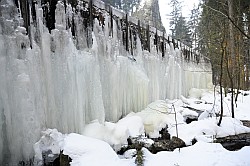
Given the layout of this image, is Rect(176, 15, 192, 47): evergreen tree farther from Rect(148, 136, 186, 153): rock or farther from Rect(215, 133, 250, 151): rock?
Rect(148, 136, 186, 153): rock

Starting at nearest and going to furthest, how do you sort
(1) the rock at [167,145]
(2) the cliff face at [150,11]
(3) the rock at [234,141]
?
(1) the rock at [167,145]
(3) the rock at [234,141]
(2) the cliff face at [150,11]

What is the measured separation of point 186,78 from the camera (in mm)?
14562

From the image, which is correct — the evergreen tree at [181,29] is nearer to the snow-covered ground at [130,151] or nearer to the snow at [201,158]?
the snow-covered ground at [130,151]

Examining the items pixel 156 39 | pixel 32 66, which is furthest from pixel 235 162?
pixel 156 39

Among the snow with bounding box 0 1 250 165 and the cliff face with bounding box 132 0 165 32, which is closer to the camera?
the snow with bounding box 0 1 250 165

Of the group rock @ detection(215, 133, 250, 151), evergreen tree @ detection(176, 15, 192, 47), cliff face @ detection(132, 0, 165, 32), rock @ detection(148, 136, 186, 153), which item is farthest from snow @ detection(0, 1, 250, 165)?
cliff face @ detection(132, 0, 165, 32)

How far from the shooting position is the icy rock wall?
380cm

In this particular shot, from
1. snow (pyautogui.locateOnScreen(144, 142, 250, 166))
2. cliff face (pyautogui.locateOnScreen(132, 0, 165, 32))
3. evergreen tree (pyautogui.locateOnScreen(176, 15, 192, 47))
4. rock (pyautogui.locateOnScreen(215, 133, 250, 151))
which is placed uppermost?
cliff face (pyautogui.locateOnScreen(132, 0, 165, 32))

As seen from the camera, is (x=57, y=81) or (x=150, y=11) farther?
(x=150, y=11)

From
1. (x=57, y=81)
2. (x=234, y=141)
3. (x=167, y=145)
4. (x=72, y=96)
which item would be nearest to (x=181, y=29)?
(x=234, y=141)

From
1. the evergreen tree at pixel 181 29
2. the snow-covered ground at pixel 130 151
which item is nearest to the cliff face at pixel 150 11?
the evergreen tree at pixel 181 29

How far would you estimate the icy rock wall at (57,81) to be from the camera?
12.5 ft

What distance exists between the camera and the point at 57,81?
488 centimetres

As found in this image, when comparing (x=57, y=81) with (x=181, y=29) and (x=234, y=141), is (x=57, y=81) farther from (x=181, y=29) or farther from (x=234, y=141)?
(x=181, y=29)
